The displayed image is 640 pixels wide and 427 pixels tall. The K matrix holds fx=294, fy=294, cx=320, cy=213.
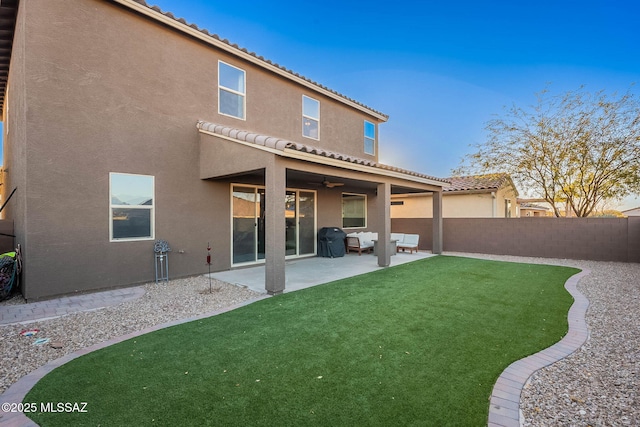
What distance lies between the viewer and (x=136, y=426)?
8.10 feet

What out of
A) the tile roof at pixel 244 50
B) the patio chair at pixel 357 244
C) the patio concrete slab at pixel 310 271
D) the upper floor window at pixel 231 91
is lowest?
the patio concrete slab at pixel 310 271

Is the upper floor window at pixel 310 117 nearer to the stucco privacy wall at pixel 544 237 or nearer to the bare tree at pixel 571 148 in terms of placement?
the stucco privacy wall at pixel 544 237

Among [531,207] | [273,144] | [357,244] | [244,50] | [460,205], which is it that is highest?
[244,50]

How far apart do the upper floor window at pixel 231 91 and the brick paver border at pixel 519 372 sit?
9.11 metres

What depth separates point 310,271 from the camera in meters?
9.15

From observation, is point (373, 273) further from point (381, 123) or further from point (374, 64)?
point (374, 64)

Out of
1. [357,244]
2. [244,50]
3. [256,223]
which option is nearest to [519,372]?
[256,223]

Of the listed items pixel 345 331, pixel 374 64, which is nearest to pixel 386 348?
pixel 345 331

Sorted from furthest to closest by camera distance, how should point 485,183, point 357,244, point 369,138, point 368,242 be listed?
point 485,183, point 369,138, point 368,242, point 357,244

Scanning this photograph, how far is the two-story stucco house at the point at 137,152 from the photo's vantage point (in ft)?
19.9

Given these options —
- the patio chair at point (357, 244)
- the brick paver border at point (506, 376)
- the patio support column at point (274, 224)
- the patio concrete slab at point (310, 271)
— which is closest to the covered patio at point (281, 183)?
the patio support column at point (274, 224)

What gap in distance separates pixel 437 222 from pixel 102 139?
12385 mm

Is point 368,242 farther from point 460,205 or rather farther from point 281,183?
point 460,205

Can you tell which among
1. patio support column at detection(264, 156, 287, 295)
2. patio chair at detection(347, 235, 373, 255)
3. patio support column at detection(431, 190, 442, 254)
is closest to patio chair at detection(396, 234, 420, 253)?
patio support column at detection(431, 190, 442, 254)
